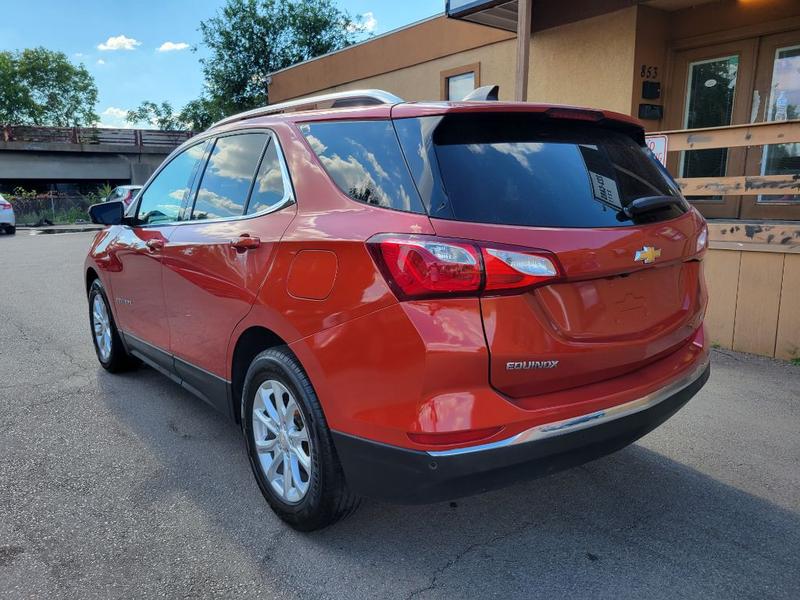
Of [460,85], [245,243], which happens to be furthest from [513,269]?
[460,85]

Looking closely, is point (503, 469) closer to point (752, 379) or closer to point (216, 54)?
point (752, 379)

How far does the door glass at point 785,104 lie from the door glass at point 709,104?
0.49 meters

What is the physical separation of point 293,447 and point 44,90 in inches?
3080

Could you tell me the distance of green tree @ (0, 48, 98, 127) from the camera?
63.7 m

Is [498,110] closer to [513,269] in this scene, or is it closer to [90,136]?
[513,269]

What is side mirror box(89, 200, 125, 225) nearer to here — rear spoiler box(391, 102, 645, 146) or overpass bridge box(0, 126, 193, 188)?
rear spoiler box(391, 102, 645, 146)

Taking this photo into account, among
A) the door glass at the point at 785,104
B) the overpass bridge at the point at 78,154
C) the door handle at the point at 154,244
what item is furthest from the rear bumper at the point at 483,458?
the overpass bridge at the point at 78,154

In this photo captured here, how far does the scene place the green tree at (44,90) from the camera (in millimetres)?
63656

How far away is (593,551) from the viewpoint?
101 inches

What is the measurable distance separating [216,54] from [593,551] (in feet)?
112

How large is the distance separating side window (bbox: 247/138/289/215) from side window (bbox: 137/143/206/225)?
88 centimetres

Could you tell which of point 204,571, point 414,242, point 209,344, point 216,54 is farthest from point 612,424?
point 216,54

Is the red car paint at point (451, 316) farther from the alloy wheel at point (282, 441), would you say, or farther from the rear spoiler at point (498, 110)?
the alloy wheel at point (282, 441)

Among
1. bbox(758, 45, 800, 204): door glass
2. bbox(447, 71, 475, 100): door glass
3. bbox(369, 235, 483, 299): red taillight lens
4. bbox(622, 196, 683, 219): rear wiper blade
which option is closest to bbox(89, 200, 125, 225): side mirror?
bbox(369, 235, 483, 299): red taillight lens
